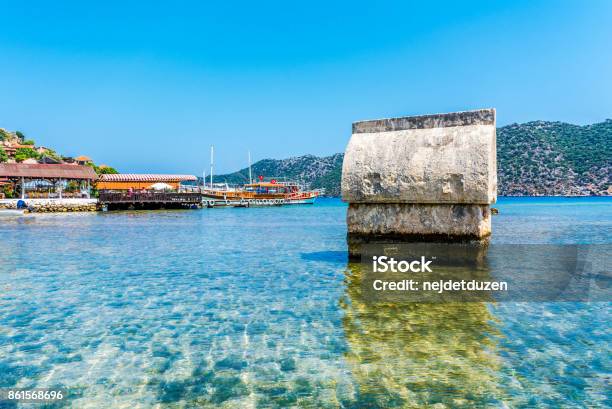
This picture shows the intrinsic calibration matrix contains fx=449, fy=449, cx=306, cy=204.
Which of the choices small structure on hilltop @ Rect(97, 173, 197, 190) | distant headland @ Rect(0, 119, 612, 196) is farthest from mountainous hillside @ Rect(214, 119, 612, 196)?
small structure on hilltop @ Rect(97, 173, 197, 190)

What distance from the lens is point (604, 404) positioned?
360 cm

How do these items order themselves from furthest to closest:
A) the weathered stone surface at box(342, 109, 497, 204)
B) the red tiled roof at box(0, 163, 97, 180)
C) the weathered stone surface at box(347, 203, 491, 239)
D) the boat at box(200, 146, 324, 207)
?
the boat at box(200, 146, 324, 207) → the red tiled roof at box(0, 163, 97, 180) → the weathered stone surface at box(347, 203, 491, 239) → the weathered stone surface at box(342, 109, 497, 204)

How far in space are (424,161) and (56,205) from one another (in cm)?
4928

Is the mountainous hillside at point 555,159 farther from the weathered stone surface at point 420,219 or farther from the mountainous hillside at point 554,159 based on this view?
the weathered stone surface at point 420,219

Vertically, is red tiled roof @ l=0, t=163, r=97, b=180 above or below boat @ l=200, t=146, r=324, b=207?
above

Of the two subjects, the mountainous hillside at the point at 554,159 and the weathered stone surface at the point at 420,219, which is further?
the mountainous hillside at the point at 554,159

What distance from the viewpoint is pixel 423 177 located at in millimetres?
8156

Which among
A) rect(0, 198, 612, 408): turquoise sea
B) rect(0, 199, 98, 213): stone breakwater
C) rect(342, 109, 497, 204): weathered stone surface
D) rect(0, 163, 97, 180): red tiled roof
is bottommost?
rect(0, 198, 612, 408): turquoise sea

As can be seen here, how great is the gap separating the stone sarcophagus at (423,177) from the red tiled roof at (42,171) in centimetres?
5057

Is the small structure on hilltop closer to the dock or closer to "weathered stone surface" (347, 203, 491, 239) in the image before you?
the dock

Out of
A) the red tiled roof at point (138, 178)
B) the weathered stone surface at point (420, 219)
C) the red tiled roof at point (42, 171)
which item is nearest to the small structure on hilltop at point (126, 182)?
the red tiled roof at point (138, 178)

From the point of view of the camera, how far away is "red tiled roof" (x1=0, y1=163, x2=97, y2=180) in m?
48.6

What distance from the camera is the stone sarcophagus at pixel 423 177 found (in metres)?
7.92

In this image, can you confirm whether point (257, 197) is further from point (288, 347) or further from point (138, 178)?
point (288, 347)
